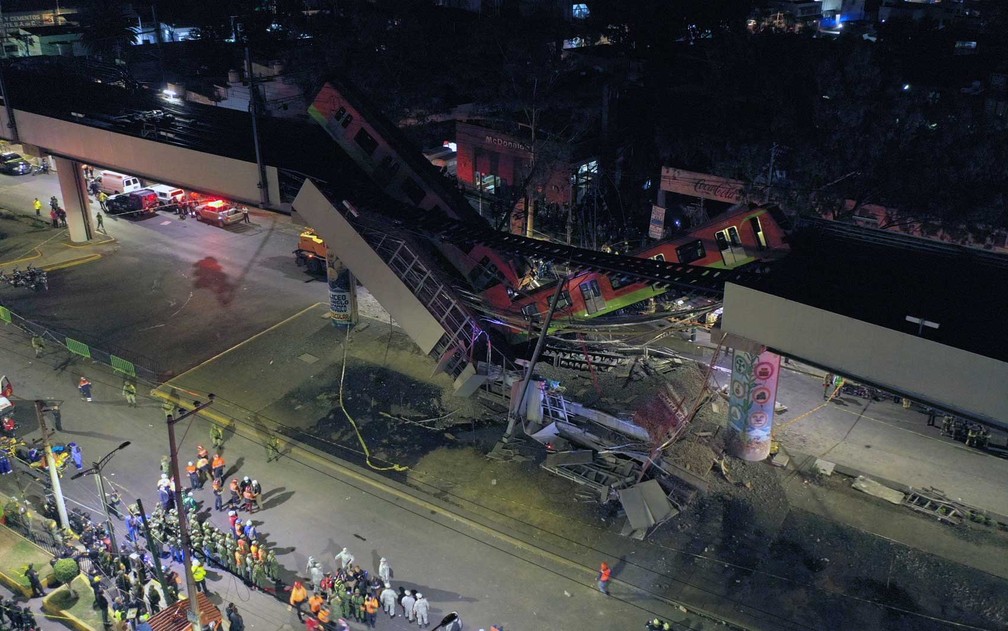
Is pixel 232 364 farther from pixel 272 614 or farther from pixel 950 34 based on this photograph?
pixel 950 34

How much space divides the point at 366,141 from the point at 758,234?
14.8 metres

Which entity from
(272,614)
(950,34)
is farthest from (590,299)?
(950,34)

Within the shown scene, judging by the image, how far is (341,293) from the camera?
33.3m

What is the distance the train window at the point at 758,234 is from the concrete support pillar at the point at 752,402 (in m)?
3.34

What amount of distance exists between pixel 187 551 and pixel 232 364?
15.5m

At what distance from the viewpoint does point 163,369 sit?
31.2 metres

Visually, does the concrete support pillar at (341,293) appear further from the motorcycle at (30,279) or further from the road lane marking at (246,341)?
the motorcycle at (30,279)

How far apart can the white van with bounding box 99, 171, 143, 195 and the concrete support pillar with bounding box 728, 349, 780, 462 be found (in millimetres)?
38502

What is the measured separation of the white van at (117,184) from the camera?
161ft

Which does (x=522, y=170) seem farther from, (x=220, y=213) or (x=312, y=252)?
(x=220, y=213)

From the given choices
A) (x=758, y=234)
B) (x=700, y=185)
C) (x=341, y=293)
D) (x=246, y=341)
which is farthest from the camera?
(x=700, y=185)

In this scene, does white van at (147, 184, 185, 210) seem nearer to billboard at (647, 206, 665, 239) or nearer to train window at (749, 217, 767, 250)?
billboard at (647, 206, 665, 239)

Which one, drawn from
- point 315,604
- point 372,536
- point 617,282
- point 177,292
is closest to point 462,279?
point 617,282

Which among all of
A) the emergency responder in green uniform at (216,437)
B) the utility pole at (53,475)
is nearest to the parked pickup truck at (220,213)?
the emergency responder in green uniform at (216,437)
